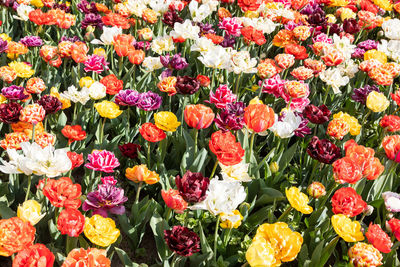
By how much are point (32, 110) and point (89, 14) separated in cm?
187

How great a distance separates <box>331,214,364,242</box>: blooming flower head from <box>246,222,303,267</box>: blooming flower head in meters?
0.33

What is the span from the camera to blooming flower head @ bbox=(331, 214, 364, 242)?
1.88 metres

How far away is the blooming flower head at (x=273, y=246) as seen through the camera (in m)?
1.56

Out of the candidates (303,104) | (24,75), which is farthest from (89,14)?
(303,104)

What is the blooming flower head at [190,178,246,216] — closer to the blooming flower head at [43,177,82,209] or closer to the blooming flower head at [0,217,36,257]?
the blooming flower head at [43,177,82,209]

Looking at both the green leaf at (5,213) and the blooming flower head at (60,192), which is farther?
the green leaf at (5,213)

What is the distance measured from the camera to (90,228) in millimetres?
1698

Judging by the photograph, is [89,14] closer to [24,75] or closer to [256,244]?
[24,75]

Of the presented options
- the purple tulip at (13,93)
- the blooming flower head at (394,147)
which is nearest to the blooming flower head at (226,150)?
the blooming flower head at (394,147)

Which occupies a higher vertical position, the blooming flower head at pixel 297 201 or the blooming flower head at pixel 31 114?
the blooming flower head at pixel 31 114

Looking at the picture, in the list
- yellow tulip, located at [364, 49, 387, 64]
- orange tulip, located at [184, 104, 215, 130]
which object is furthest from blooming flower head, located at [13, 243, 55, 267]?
yellow tulip, located at [364, 49, 387, 64]

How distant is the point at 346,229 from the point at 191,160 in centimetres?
107

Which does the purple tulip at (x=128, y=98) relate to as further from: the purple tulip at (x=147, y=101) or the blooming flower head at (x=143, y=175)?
the blooming flower head at (x=143, y=175)

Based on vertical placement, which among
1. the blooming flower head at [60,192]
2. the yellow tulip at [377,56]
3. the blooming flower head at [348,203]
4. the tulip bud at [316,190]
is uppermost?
the yellow tulip at [377,56]
